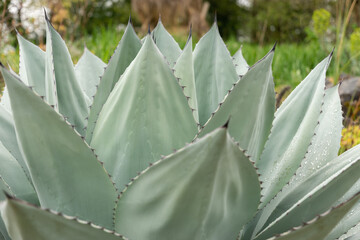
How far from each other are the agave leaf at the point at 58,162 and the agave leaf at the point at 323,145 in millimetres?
410

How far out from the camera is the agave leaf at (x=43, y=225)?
2.28 feet

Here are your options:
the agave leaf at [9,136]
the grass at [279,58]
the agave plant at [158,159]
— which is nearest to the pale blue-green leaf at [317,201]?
the agave plant at [158,159]

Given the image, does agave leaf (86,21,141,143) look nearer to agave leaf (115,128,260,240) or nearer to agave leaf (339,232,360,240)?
agave leaf (115,128,260,240)

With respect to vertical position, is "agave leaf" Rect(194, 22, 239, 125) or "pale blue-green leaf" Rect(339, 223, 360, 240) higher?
"agave leaf" Rect(194, 22, 239, 125)

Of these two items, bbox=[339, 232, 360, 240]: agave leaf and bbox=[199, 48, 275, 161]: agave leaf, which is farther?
bbox=[339, 232, 360, 240]: agave leaf

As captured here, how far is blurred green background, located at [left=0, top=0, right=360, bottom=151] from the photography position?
4043 mm

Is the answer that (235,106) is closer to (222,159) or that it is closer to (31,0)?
(222,159)

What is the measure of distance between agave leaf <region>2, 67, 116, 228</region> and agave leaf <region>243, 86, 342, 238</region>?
1.35 ft

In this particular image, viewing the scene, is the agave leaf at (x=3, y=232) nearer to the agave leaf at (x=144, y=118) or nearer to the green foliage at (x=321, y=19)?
the agave leaf at (x=144, y=118)

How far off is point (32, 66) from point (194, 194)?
66cm

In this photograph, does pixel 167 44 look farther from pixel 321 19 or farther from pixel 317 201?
pixel 321 19

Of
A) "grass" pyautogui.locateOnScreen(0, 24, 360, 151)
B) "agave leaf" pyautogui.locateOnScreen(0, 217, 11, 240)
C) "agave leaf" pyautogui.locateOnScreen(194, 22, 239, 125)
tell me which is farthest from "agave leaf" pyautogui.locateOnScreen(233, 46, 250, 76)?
"grass" pyautogui.locateOnScreen(0, 24, 360, 151)

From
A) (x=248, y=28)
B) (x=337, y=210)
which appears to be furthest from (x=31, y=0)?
(x=248, y=28)

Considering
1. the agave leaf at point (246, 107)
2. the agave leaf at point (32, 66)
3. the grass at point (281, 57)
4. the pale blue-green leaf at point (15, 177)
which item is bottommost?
the grass at point (281, 57)
